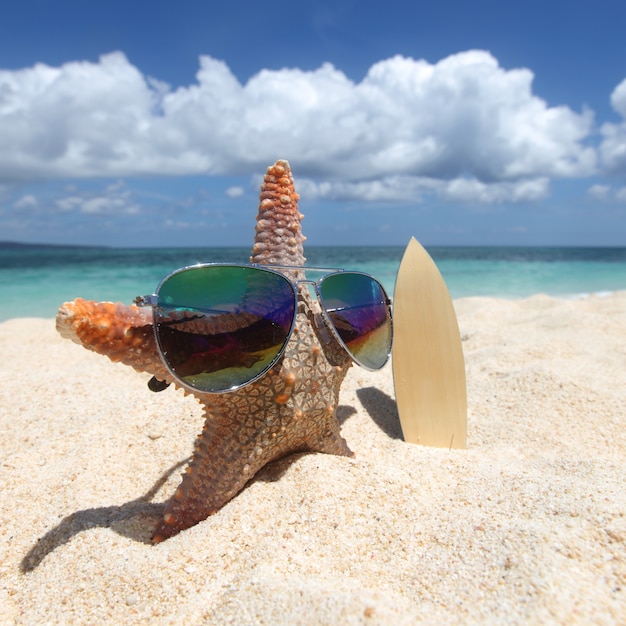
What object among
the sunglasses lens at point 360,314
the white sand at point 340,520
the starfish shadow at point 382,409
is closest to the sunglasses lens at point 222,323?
the sunglasses lens at point 360,314

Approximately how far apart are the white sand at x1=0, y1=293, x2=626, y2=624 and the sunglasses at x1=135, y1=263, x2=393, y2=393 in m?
0.58

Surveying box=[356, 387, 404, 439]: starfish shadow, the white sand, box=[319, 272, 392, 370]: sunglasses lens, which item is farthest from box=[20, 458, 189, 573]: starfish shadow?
box=[356, 387, 404, 439]: starfish shadow

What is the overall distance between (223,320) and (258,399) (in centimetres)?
35

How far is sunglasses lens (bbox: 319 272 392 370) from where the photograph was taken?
2.07 meters

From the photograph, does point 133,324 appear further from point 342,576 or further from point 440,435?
point 440,435

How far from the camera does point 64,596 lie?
5.23ft

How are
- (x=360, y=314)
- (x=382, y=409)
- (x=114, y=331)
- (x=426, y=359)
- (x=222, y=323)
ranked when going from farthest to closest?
(x=382, y=409)
(x=426, y=359)
(x=360, y=314)
(x=222, y=323)
(x=114, y=331)

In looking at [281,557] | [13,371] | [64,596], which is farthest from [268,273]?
[13,371]

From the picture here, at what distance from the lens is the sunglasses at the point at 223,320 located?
5.43ft

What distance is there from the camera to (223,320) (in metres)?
1.75

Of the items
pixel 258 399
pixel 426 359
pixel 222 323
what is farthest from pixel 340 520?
pixel 426 359

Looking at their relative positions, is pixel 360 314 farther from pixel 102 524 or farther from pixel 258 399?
pixel 102 524

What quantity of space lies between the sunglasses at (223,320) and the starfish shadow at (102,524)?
706 millimetres

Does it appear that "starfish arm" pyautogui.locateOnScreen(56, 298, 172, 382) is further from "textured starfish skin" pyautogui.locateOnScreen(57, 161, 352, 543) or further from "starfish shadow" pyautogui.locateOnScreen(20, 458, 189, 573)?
"starfish shadow" pyautogui.locateOnScreen(20, 458, 189, 573)
